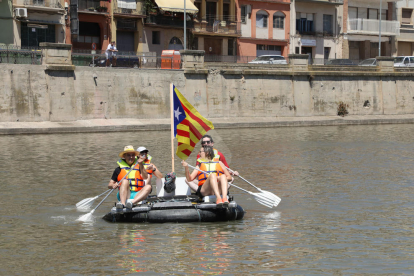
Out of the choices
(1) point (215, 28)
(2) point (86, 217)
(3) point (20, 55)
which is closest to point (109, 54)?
(3) point (20, 55)

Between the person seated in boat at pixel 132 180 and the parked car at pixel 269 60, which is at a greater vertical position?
the parked car at pixel 269 60

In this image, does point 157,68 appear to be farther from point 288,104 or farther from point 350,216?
point 350,216

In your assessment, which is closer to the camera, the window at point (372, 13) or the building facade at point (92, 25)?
the building facade at point (92, 25)

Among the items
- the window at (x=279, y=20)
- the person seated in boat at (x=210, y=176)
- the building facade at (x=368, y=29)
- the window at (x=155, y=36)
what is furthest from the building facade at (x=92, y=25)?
the person seated in boat at (x=210, y=176)

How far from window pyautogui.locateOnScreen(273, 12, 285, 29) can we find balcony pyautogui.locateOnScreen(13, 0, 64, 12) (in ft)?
62.7

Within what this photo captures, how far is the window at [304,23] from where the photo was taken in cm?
5825

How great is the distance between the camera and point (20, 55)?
34406 mm

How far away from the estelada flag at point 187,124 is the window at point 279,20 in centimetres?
4361

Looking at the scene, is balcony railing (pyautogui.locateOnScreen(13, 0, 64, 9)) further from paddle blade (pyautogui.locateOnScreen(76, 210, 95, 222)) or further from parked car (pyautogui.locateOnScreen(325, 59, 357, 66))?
paddle blade (pyautogui.locateOnScreen(76, 210, 95, 222))

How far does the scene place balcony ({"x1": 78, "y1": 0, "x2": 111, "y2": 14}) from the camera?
47.1 meters

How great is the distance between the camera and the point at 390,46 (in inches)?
2443

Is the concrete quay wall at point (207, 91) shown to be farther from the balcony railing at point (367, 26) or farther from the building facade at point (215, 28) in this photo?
the balcony railing at point (367, 26)

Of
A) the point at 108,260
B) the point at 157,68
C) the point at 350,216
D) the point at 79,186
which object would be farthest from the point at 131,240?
the point at 157,68

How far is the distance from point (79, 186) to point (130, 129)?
17952 mm
